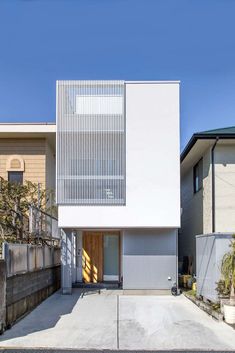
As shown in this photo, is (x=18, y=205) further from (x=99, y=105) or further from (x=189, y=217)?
(x=189, y=217)

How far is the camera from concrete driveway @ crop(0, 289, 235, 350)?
35.1ft

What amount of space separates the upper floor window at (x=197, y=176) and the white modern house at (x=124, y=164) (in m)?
2.35

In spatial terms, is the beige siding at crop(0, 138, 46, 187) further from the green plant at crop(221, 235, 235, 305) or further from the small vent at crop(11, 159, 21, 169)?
the green plant at crop(221, 235, 235, 305)

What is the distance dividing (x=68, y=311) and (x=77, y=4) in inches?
341

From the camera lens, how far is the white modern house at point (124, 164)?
63.7 feet

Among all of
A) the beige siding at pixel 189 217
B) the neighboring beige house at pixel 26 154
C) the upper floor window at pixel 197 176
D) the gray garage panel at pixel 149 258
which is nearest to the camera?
the gray garage panel at pixel 149 258

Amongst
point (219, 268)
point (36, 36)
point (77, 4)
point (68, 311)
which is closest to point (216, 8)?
point (77, 4)

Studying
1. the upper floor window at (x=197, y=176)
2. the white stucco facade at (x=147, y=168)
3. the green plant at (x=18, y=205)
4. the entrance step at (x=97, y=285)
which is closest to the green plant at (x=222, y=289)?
the white stucco facade at (x=147, y=168)

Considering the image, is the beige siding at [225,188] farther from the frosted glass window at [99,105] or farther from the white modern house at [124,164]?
the frosted glass window at [99,105]

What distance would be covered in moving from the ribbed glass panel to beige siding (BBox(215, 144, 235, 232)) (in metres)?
3.54

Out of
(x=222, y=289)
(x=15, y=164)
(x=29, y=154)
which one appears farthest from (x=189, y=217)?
(x=222, y=289)

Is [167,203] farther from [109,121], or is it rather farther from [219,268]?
[219,268]

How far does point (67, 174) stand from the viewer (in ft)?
64.1

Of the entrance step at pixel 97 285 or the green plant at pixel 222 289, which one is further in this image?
the entrance step at pixel 97 285
